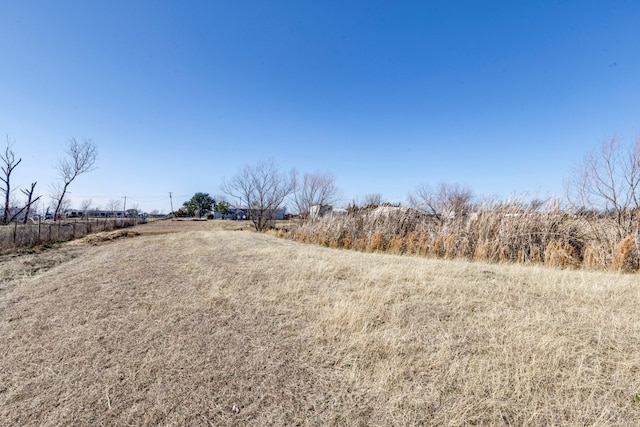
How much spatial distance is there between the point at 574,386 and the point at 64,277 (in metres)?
8.00

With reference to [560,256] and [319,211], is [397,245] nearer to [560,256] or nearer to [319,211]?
[560,256]

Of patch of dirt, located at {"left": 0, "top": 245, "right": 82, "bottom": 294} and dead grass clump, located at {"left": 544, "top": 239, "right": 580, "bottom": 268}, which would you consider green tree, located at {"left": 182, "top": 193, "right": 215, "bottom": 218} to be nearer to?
patch of dirt, located at {"left": 0, "top": 245, "right": 82, "bottom": 294}

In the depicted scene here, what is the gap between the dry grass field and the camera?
169 cm

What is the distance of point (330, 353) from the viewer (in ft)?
Result: 7.63

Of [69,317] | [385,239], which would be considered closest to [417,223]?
[385,239]

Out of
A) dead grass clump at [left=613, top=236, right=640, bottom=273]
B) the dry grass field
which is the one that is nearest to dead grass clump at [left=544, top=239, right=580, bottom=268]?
dead grass clump at [left=613, top=236, right=640, bottom=273]

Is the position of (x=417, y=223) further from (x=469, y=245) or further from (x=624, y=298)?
(x=624, y=298)

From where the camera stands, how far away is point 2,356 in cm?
243

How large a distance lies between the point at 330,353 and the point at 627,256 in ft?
23.3

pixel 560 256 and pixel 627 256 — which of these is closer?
pixel 627 256

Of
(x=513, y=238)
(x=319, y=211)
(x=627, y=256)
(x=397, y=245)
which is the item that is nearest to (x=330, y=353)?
(x=397, y=245)

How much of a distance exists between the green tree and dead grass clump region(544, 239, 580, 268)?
61097 mm

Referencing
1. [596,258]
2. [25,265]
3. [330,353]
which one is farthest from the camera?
[25,265]

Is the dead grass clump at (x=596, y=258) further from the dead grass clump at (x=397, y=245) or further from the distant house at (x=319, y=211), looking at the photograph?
the distant house at (x=319, y=211)
